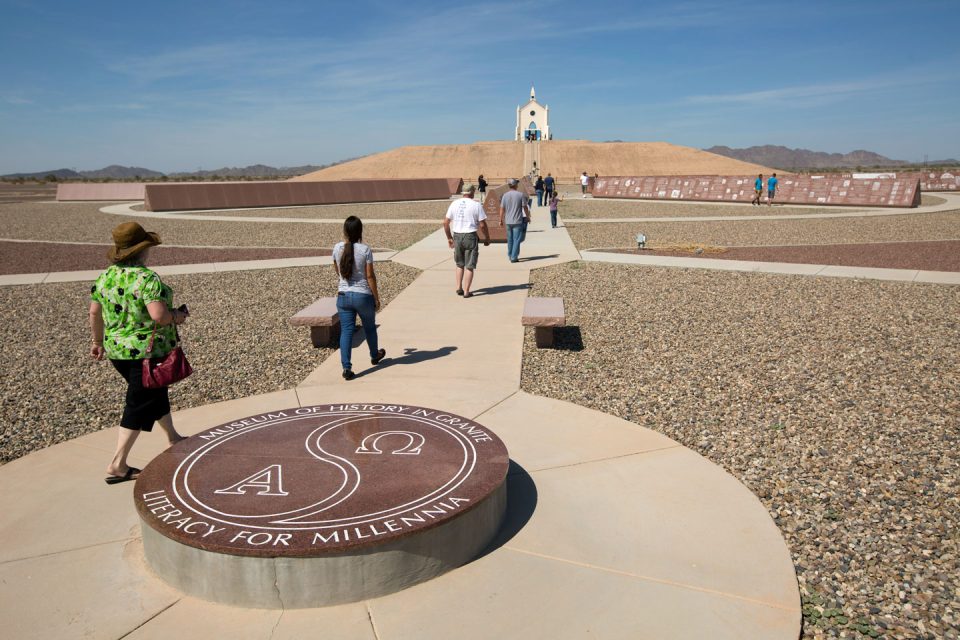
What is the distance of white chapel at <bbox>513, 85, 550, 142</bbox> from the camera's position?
11038 centimetres

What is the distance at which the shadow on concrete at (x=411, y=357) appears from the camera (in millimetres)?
7086

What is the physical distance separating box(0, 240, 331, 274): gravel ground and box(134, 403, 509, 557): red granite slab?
456 inches

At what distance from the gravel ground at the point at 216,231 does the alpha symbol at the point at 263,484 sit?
1368 centimetres

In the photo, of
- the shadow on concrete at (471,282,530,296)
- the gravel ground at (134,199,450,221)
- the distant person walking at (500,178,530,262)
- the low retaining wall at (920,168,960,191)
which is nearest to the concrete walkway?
the shadow on concrete at (471,282,530,296)

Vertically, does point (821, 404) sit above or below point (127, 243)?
below

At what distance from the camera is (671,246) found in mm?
16734

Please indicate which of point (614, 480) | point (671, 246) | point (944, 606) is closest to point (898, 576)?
point (944, 606)

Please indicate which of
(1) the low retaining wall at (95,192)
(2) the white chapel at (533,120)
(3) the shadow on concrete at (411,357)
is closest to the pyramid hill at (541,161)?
(2) the white chapel at (533,120)

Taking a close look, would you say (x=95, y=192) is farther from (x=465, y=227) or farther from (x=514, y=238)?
(x=465, y=227)

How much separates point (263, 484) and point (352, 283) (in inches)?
119

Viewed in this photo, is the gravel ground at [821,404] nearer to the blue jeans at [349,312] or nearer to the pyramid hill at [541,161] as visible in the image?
the blue jeans at [349,312]

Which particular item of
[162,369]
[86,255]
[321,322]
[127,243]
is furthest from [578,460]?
[86,255]

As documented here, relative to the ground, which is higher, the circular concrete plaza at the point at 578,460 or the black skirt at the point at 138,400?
the black skirt at the point at 138,400

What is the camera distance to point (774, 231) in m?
21.0
